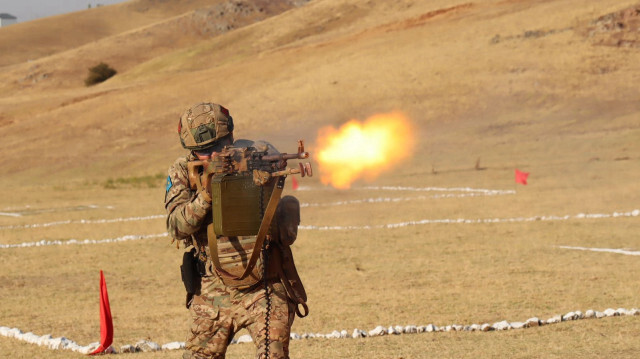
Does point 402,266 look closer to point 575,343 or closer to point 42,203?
point 575,343

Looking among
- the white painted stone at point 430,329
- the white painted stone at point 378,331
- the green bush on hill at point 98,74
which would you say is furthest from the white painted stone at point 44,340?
the green bush on hill at point 98,74

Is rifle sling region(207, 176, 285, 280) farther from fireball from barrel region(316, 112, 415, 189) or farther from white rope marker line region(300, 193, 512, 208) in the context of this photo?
white rope marker line region(300, 193, 512, 208)

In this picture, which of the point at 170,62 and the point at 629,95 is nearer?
the point at 629,95

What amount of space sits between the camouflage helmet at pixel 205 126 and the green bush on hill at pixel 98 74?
304 ft

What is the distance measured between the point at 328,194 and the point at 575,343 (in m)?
21.0

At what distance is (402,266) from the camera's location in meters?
17.0

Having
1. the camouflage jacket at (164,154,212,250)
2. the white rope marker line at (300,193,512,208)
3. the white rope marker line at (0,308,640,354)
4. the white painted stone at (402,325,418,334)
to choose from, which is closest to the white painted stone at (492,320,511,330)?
the white rope marker line at (0,308,640,354)

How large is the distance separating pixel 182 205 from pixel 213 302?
72 centimetres

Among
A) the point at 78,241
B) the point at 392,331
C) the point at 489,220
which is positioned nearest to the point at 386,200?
the point at 489,220

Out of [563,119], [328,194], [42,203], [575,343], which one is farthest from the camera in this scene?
[563,119]

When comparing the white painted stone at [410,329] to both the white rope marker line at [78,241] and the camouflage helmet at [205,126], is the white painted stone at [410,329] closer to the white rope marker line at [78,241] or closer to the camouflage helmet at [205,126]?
the camouflage helmet at [205,126]

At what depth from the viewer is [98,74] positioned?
98375 mm

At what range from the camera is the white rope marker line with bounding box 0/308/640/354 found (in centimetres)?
1087

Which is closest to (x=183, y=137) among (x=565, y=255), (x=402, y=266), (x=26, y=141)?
(x=402, y=266)
